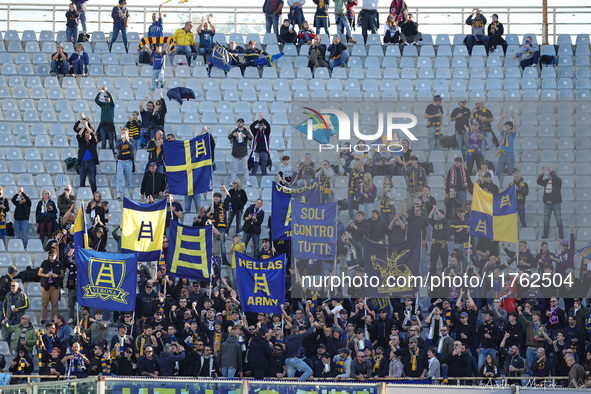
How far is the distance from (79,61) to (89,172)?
145 inches

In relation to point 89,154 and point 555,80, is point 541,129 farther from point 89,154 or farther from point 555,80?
point 89,154

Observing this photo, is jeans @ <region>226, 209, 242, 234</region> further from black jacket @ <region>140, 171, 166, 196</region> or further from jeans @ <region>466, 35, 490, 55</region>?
jeans @ <region>466, 35, 490, 55</region>

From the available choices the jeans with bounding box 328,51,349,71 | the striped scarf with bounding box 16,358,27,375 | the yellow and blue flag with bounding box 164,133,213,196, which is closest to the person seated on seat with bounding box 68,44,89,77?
the jeans with bounding box 328,51,349,71

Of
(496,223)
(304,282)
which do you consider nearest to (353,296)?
(304,282)

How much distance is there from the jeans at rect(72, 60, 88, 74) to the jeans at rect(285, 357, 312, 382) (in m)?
9.90

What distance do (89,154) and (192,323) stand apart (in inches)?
210

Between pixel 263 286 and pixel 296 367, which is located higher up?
pixel 263 286

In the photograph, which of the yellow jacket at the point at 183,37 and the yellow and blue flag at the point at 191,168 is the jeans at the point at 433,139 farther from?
the yellow jacket at the point at 183,37

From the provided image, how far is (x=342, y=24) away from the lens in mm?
27594

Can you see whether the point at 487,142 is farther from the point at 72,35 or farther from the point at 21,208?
the point at 72,35

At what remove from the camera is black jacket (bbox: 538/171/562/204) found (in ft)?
74.9

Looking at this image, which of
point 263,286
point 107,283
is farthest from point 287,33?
point 107,283

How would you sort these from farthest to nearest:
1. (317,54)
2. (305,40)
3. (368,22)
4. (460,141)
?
(368,22), (305,40), (317,54), (460,141)

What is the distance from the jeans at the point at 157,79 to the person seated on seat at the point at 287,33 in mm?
2709
